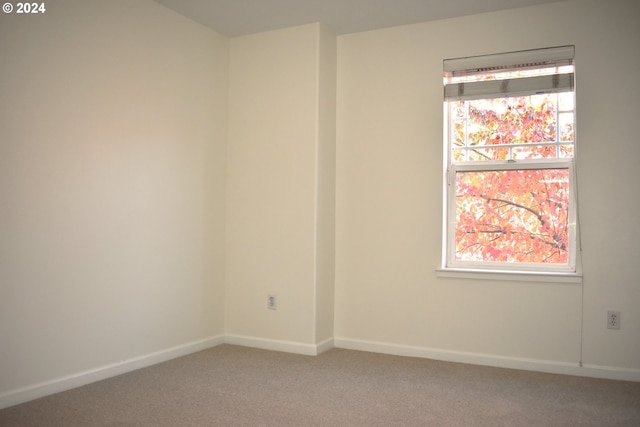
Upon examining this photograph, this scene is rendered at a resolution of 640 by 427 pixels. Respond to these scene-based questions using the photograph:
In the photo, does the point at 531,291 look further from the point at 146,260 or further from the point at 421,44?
the point at 146,260

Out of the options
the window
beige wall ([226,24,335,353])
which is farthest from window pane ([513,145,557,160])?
beige wall ([226,24,335,353])

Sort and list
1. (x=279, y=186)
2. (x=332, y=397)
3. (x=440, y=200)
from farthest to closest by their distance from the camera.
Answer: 1. (x=279, y=186)
2. (x=440, y=200)
3. (x=332, y=397)

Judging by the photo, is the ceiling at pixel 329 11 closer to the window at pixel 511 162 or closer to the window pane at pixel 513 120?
the window at pixel 511 162

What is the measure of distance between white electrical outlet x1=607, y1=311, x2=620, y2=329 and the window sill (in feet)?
0.90

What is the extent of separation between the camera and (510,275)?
3.94 metres

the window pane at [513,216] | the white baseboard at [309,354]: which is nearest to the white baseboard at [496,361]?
the white baseboard at [309,354]

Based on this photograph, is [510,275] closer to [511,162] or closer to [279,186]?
[511,162]

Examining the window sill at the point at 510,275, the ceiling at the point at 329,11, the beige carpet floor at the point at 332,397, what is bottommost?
the beige carpet floor at the point at 332,397

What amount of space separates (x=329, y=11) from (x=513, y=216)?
6.59ft

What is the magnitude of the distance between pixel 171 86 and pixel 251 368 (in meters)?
2.10

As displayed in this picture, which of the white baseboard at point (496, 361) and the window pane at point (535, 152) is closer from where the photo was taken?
the white baseboard at point (496, 361)

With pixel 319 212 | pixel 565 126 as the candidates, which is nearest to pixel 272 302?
pixel 319 212

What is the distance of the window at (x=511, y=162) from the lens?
391 cm

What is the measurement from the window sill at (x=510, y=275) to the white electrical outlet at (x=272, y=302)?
1.28 meters
